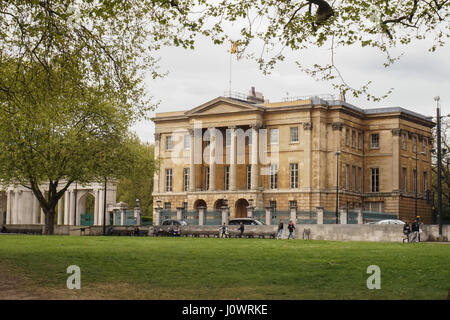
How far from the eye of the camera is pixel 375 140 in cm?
8894

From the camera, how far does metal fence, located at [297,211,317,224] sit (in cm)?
6250

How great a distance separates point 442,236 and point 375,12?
104ft

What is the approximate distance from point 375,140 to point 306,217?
29079 mm

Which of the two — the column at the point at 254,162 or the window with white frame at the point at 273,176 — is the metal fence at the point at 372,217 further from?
the column at the point at 254,162

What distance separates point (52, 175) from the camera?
53.2m

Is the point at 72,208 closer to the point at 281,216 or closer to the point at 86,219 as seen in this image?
the point at 86,219

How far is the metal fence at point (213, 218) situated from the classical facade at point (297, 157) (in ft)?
53.4

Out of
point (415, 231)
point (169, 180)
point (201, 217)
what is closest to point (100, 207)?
point (169, 180)

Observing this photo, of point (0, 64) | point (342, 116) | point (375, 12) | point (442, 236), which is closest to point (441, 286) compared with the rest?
point (375, 12)

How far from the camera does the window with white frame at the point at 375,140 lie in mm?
88500
